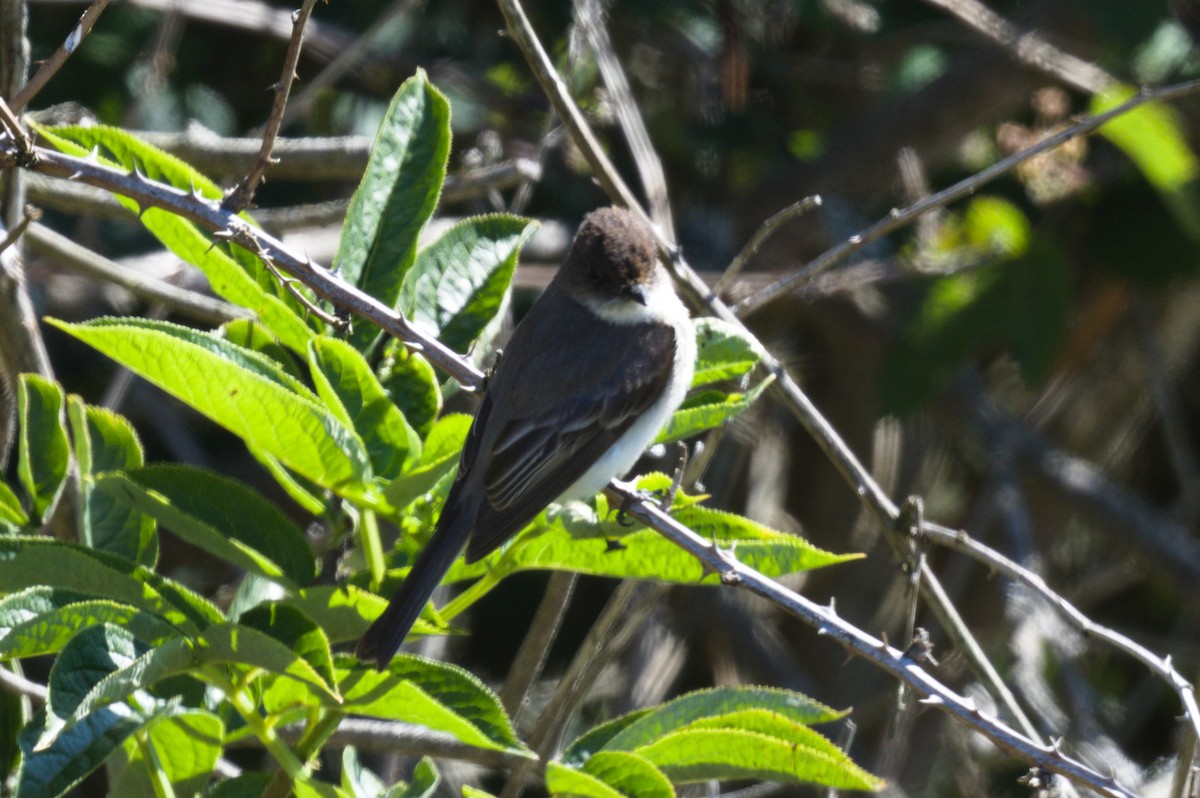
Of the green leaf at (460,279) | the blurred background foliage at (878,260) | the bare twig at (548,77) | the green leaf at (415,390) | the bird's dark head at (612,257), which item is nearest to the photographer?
the green leaf at (415,390)

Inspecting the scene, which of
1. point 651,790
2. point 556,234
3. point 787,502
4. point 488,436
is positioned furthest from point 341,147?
point 787,502

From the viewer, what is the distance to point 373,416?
2.15m

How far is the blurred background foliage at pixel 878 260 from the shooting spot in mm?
4250

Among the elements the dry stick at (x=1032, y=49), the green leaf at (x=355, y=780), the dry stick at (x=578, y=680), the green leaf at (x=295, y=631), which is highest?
the dry stick at (x=1032, y=49)

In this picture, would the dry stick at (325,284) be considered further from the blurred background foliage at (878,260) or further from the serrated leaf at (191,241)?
the blurred background foliage at (878,260)

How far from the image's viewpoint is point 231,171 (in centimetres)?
370

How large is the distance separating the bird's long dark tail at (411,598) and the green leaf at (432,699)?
0.04m

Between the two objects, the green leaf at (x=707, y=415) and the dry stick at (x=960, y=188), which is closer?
the green leaf at (x=707, y=415)

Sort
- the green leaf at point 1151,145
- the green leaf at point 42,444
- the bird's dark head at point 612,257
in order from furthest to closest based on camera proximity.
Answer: the green leaf at point 1151,145 → the bird's dark head at point 612,257 → the green leaf at point 42,444

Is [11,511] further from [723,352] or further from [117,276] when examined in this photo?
[723,352]

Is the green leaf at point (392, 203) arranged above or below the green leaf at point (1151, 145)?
below

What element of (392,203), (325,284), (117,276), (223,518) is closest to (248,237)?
(325,284)

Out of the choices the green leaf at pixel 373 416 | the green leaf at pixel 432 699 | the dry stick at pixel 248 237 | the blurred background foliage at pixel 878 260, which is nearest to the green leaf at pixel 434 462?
the green leaf at pixel 373 416

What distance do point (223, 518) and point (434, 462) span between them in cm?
32
